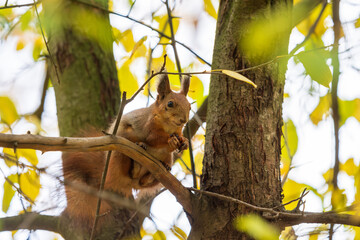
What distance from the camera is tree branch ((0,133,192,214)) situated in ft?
4.46

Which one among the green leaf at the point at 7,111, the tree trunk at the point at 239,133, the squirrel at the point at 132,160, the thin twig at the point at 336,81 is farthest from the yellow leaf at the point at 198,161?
the thin twig at the point at 336,81

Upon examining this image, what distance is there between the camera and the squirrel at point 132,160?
2463mm

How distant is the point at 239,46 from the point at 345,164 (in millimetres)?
809

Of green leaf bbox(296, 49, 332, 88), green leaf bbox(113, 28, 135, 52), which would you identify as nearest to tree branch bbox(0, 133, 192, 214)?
green leaf bbox(296, 49, 332, 88)

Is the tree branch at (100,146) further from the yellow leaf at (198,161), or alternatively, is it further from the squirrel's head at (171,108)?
the yellow leaf at (198,161)

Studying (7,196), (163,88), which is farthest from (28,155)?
Answer: (163,88)

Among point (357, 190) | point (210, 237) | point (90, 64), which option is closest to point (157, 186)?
point (210, 237)

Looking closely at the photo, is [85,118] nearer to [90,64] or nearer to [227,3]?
[90,64]

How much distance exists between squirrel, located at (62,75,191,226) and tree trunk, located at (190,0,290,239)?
336 millimetres

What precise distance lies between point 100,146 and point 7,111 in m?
0.75

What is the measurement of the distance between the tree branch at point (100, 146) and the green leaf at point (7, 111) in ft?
2.32

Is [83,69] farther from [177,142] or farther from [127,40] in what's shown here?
[177,142]

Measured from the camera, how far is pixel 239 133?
6.73ft

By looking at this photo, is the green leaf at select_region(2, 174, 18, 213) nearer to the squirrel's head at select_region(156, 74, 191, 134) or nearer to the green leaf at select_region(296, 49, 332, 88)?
the squirrel's head at select_region(156, 74, 191, 134)
